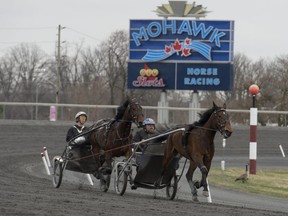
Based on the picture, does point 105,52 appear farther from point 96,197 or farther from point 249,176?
point 96,197

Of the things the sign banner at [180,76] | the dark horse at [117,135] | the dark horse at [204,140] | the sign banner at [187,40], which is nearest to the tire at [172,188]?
the dark horse at [204,140]

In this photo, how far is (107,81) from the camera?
67.9 m

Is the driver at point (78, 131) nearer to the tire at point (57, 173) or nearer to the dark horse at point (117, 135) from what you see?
the tire at point (57, 173)

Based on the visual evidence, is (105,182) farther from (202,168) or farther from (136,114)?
(202,168)

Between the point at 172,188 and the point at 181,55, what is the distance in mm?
22323

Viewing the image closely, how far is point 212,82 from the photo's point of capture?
122 feet

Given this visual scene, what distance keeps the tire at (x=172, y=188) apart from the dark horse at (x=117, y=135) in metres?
0.98

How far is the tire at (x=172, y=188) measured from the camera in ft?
49.6

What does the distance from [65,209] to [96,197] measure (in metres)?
2.88

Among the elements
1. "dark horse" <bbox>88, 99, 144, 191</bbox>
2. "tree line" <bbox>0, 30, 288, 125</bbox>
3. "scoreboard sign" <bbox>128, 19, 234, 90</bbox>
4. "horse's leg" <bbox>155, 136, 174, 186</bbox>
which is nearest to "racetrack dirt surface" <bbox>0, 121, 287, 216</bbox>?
"horse's leg" <bbox>155, 136, 174, 186</bbox>

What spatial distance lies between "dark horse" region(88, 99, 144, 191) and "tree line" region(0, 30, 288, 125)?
3537 cm

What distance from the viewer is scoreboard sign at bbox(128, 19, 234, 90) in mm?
37062

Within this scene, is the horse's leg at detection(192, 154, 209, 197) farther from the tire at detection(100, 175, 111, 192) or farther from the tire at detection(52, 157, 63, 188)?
the tire at detection(52, 157, 63, 188)

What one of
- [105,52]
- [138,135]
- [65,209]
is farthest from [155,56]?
[105,52]
